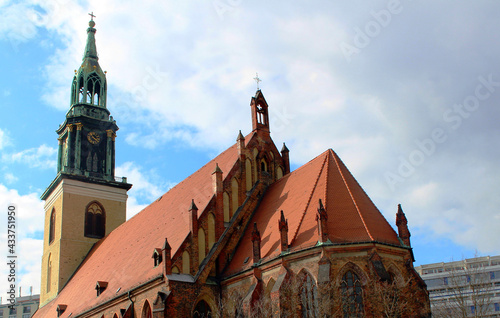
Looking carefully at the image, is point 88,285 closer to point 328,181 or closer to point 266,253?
point 266,253

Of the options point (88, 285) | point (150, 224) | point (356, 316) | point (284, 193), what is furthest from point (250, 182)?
point (88, 285)

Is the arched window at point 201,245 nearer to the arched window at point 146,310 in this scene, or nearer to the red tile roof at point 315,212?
the red tile roof at point 315,212

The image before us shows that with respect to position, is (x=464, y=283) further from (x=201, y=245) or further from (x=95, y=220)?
(x=95, y=220)

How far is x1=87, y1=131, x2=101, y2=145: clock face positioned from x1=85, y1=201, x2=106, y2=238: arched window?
5.00 m

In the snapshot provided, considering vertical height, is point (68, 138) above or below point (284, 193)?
above

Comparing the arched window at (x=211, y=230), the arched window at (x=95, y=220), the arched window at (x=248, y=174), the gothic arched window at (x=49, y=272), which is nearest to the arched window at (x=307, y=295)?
the arched window at (x=211, y=230)

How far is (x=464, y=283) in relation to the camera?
24.0 m

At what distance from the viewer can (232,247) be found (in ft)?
96.5

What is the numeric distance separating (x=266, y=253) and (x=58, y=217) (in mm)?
25597

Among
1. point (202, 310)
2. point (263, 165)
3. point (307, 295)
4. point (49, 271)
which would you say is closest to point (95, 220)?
point (49, 271)

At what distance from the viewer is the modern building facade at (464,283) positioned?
23047 mm

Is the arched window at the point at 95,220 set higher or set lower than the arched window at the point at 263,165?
higher

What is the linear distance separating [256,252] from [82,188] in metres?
24.6

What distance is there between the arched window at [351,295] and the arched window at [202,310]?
24.1 ft
